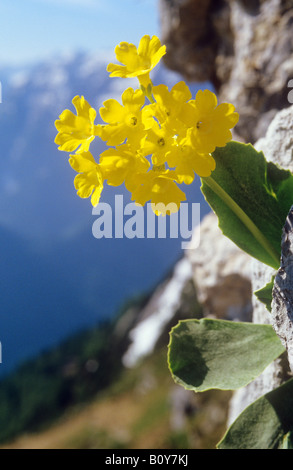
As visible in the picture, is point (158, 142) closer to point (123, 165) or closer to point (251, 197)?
point (123, 165)

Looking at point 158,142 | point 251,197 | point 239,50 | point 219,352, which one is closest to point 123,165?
point 158,142

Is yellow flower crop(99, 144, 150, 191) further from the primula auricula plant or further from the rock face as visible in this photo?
the rock face

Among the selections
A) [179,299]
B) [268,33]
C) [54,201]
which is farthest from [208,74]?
[54,201]

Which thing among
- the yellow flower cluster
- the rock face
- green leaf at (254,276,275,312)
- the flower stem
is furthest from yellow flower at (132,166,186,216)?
the rock face

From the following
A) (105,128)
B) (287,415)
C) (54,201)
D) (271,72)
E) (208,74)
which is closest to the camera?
(105,128)

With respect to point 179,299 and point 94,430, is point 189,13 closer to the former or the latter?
point 179,299

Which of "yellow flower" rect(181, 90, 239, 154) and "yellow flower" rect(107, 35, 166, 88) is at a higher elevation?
"yellow flower" rect(107, 35, 166, 88)

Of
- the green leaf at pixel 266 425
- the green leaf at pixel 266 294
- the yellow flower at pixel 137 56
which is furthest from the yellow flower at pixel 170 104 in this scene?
the green leaf at pixel 266 425

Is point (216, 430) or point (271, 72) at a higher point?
point (271, 72)
